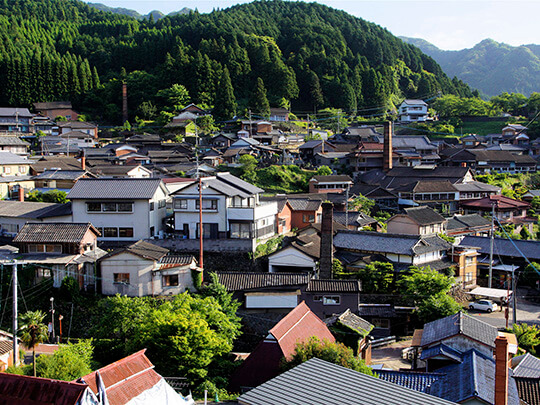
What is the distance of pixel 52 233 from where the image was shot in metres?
20.7

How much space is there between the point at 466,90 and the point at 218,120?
45.8 m

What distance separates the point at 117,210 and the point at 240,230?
5.86 meters

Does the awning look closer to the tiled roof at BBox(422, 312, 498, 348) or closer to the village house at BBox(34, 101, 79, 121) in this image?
the tiled roof at BBox(422, 312, 498, 348)

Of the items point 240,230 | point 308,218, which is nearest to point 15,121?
point 308,218

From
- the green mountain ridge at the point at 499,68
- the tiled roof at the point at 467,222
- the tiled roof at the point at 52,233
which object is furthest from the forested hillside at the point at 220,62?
the green mountain ridge at the point at 499,68

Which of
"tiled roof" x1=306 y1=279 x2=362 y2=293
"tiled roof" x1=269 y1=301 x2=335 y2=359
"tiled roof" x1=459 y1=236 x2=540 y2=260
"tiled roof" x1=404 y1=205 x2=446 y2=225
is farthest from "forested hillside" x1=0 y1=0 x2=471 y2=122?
"tiled roof" x1=269 y1=301 x2=335 y2=359

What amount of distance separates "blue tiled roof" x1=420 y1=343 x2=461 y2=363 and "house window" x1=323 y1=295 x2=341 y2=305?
571 cm

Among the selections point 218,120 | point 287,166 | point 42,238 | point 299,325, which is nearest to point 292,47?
point 218,120

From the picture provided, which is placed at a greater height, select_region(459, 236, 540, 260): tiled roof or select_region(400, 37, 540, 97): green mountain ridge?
select_region(400, 37, 540, 97): green mountain ridge

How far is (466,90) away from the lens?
3228 inches

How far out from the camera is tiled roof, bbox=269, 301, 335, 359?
13.9 m

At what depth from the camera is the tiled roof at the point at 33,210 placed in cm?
2389

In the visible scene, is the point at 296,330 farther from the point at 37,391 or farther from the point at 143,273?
the point at 143,273

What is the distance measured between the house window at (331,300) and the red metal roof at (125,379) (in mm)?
9730
